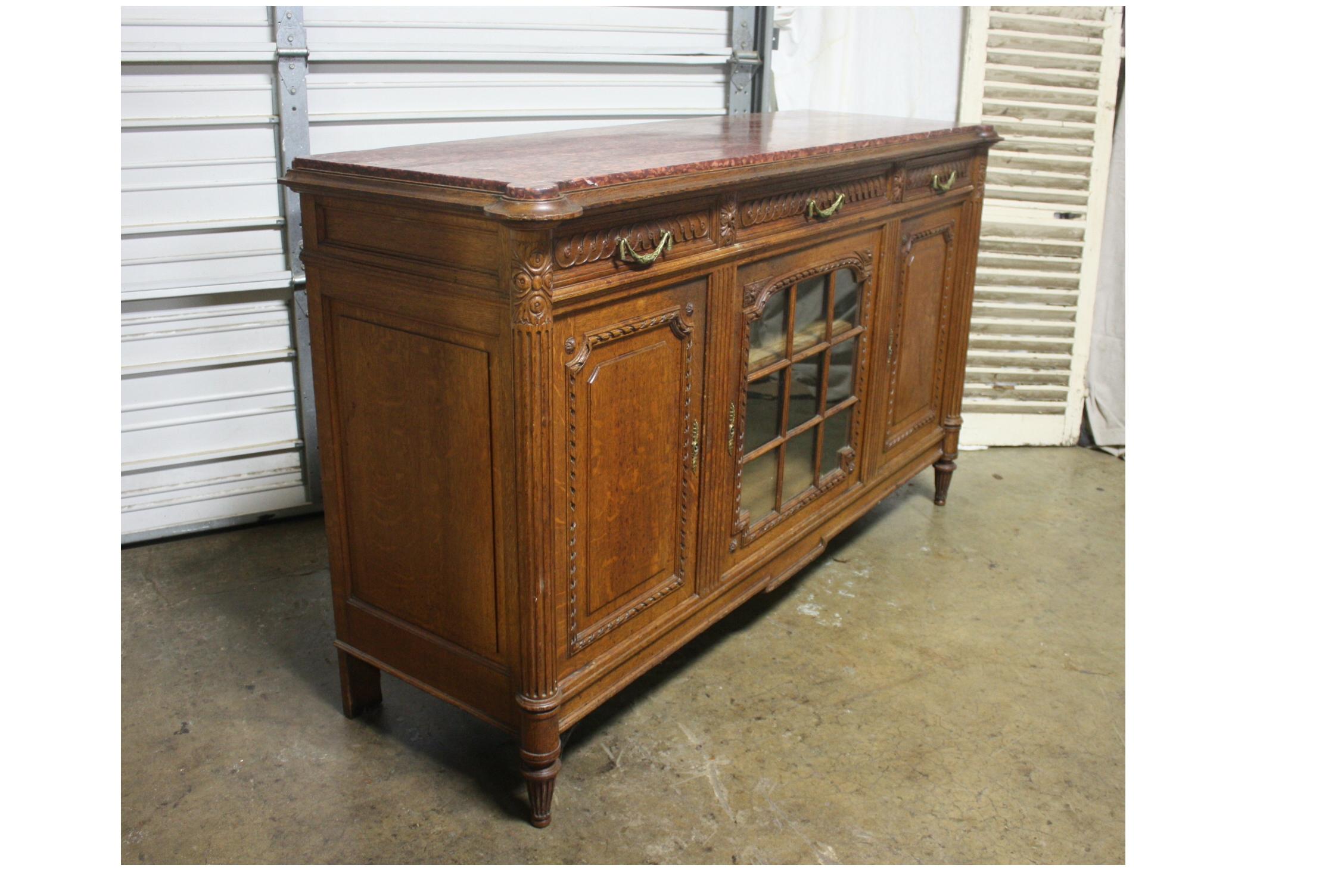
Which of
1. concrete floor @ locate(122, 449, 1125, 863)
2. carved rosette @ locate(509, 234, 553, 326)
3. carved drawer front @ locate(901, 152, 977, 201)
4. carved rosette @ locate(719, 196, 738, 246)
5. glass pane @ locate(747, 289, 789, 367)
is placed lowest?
concrete floor @ locate(122, 449, 1125, 863)

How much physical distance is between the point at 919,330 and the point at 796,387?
2.54 ft

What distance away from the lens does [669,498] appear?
7.93ft

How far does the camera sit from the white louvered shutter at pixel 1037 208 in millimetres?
3947

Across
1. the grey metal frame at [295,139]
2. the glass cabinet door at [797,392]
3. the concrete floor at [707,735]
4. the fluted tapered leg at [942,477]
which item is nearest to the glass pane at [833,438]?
the glass cabinet door at [797,392]

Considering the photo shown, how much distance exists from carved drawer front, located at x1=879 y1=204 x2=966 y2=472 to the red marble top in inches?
11.7

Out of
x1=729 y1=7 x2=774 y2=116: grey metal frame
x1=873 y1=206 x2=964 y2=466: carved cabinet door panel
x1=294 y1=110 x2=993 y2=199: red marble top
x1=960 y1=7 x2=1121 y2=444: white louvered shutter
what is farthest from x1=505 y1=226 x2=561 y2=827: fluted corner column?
x1=960 y1=7 x2=1121 y2=444: white louvered shutter

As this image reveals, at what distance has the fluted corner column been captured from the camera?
6.22ft

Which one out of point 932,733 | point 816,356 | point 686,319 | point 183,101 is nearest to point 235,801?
point 686,319

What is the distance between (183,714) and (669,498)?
123cm

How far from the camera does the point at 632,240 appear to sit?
2.11m

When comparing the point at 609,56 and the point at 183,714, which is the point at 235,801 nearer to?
the point at 183,714

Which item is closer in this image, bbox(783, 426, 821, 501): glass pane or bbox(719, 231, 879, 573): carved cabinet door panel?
bbox(719, 231, 879, 573): carved cabinet door panel

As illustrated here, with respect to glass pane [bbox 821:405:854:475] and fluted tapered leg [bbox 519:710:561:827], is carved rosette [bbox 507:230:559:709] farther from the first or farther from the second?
glass pane [bbox 821:405:854:475]

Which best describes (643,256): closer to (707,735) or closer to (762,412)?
(762,412)
